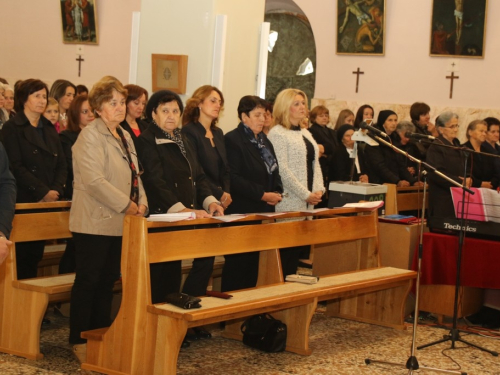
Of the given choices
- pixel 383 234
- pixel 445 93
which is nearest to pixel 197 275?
Answer: pixel 383 234

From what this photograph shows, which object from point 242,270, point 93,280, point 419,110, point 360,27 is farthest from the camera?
point 360,27

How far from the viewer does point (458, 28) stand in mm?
10180

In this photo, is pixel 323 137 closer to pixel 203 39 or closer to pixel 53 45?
pixel 203 39

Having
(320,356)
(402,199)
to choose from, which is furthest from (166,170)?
(402,199)

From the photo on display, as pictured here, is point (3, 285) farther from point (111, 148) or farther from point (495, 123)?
point (495, 123)

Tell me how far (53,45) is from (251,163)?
831 cm

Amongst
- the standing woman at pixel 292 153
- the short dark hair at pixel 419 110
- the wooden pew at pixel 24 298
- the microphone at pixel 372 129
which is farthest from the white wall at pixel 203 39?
the short dark hair at pixel 419 110

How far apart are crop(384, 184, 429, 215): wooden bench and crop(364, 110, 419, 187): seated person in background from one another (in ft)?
0.72

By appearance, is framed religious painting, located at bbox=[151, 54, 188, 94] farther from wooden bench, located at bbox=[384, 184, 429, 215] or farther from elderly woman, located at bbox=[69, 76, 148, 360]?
elderly woman, located at bbox=[69, 76, 148, 360]

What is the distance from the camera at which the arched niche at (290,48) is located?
11953 mm

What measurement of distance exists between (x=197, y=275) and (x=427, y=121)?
17.0 ft

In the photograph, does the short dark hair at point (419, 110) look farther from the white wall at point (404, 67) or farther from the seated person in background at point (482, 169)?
the white wall at point (404, 67)

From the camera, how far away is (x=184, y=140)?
4.98 m

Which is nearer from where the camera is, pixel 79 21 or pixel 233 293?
pixel 233 293
